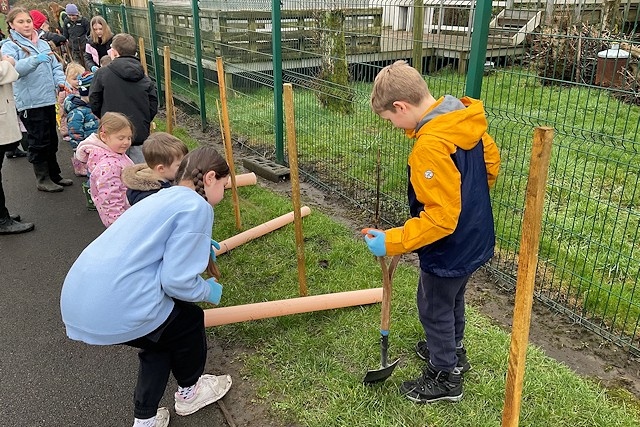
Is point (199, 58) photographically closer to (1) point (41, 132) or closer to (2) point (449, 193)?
(1) point (41, 132)

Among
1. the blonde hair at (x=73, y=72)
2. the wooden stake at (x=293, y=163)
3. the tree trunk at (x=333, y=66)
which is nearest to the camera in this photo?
the wooden stake at (x=293, y=163)

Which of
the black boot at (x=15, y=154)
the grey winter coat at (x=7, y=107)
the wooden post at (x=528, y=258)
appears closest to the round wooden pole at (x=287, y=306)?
the wooden post at (x=528, y=258)

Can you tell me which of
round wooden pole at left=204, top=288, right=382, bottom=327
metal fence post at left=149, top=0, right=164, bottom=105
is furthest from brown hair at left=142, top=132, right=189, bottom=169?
metal fence post at left=149, top=0, right=164, bottom=105

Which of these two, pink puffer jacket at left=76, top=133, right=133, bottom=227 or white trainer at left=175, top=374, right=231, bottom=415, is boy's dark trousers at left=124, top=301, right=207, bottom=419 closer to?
white trainer at left=175, top=374, right=231, bottom=415

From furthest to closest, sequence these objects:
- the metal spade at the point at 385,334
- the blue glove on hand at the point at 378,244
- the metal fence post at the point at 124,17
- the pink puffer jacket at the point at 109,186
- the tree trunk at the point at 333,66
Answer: the metal fence post at the point at 124,17 < the tree trunk at the point at 333,66 < the pink puffer jacket at the point at 109,186 < the metal spade at the point at 385,334 < the blue glove on hand at the point at 378,244

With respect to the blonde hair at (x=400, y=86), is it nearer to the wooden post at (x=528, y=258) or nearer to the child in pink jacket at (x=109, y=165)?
the wooden post at (x=528, y=258)

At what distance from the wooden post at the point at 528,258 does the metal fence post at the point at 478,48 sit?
2.18m

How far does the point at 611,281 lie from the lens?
355 centimetres

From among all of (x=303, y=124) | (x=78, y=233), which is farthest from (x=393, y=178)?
(x=78, y=233)

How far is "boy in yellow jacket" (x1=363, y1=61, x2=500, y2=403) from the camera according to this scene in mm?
2172

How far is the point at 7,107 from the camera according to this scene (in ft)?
15.8

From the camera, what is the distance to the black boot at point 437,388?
271 centimetres

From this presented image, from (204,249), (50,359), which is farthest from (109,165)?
(204,249)

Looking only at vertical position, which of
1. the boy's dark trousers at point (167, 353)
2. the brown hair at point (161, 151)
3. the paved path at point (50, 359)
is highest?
the brown hair at point (161, 151)
